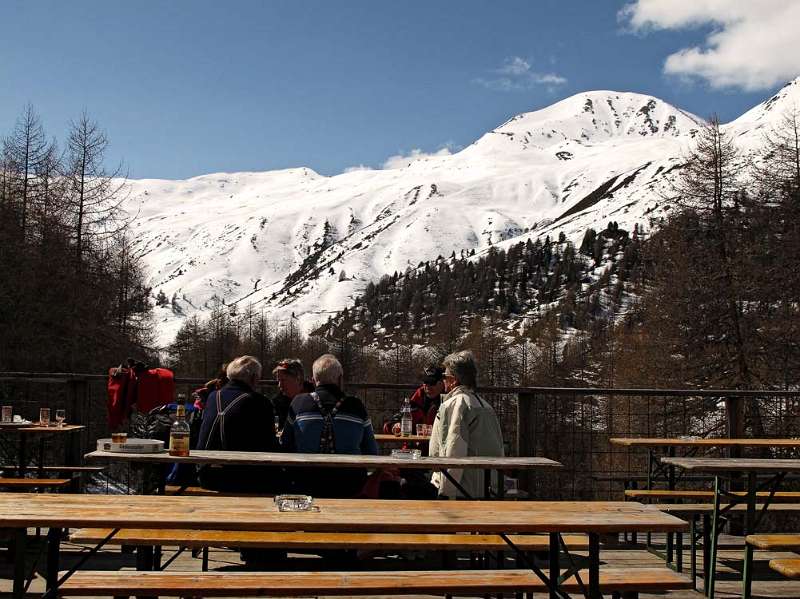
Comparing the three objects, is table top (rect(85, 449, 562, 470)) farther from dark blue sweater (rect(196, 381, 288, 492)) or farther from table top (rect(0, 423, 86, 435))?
table top (rect(0, 423, 86, 435))

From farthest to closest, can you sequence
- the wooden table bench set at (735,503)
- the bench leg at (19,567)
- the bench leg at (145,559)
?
1. the bench leg at (145,559)
2. the wooden table bench set at (735,503)
3. the bench leg at (19,567)

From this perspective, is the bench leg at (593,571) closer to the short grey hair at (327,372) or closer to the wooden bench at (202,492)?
the short grey hair at (327,372)

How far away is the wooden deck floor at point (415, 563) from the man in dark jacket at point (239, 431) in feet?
1.96

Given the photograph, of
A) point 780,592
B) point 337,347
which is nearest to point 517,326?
point 337,347

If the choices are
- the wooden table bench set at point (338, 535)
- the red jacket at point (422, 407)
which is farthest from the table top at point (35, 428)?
the red jacket at point (422, 407)

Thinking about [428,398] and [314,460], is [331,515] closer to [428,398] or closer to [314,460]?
[314,460]

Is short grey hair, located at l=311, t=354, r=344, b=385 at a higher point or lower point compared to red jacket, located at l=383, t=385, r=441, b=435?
higher

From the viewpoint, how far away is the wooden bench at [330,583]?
3768 millimetres

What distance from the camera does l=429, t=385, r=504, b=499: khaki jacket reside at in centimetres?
600

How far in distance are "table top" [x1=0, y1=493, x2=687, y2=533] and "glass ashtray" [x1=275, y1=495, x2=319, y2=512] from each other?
Result: 0.16ft

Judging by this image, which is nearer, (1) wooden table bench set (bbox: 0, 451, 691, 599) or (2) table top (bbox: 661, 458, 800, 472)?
(1) wooden table bench set (bbox: 0, 451, 691, 599)

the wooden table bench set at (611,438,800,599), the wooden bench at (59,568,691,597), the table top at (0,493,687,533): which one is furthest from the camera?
the wooden table bench set at (611,438,800,599)

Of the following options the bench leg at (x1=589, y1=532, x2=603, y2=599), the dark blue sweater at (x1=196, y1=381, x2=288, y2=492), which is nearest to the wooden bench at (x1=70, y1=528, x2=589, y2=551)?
the bench leg at (x1=589, y1=532, x2=603, y2=599)

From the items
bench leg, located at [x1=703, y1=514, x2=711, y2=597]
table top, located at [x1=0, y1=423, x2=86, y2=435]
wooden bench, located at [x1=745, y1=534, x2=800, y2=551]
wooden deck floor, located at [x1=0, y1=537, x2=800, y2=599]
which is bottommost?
wooden deck floor, located at [x1=0, y1=537, x2=800, y2=599]
